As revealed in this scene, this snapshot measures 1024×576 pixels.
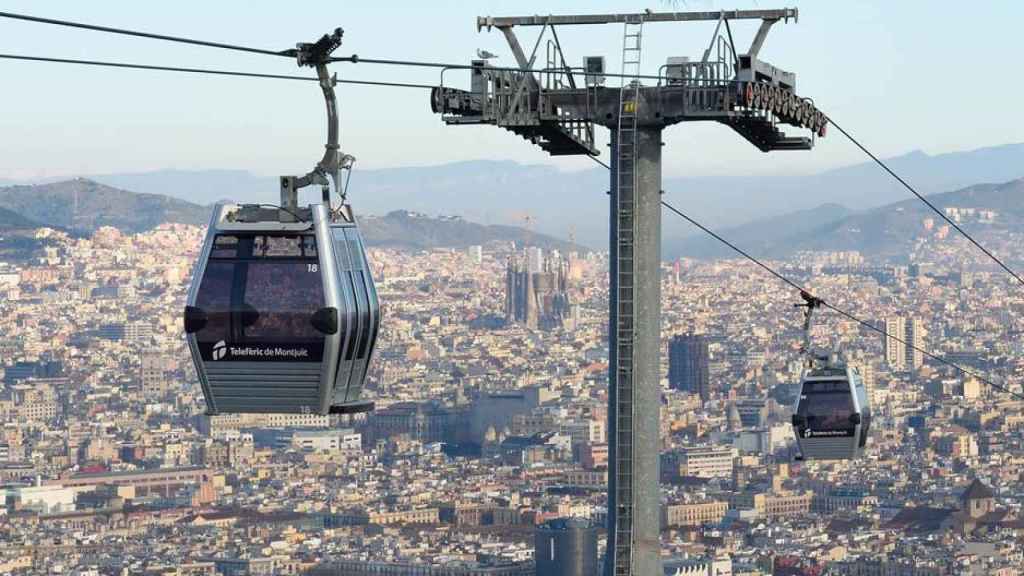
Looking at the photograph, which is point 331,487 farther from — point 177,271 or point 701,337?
point 177,271

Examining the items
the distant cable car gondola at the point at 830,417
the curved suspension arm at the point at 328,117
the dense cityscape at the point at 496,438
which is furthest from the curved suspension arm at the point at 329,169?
the dense cityscape at the point at 496,438

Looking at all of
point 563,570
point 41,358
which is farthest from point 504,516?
point 41,358

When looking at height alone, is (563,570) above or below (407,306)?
below

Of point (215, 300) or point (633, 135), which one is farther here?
point (633, 135)

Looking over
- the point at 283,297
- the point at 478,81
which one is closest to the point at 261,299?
the point at 283,297

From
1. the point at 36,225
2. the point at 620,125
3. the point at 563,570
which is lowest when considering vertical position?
the point at 563,570

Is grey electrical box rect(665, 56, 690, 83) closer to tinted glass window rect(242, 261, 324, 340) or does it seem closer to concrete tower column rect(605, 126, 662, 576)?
concrete tower column rect(605, 126, 662, 576)

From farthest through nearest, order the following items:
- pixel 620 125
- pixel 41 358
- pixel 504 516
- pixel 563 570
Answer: pixel 41 358, pixel 504 516, pixel 563 570, pixel 620 125

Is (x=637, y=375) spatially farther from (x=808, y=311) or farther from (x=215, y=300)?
(x=215, y=300)
